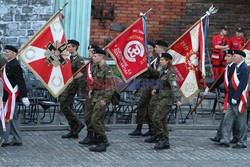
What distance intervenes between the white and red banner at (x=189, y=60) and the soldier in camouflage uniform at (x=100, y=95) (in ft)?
6.51

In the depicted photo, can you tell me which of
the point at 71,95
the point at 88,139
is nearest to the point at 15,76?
the point at 71,95

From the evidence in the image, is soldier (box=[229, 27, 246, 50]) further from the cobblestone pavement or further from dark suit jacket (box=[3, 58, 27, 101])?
dark suit jacket (box=[3, 58, 27, 101])

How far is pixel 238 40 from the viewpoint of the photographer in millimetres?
21828

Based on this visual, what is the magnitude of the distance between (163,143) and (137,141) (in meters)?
Answer: 0.85

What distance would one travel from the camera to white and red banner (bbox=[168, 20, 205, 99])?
16875mm

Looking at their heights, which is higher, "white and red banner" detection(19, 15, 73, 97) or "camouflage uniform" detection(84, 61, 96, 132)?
"white and red banner" detection(19, 15, 73, 97)

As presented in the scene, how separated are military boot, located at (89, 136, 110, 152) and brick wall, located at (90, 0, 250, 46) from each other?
21.5 ft

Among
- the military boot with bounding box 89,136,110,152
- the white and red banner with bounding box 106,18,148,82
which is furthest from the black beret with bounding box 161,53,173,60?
the military boot with bounding box 89,136,110,152

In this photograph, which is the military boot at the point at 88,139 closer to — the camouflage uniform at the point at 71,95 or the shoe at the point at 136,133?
the camouflage uniform at the point at 71,95

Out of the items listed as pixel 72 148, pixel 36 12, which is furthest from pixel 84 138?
pixel 36 12

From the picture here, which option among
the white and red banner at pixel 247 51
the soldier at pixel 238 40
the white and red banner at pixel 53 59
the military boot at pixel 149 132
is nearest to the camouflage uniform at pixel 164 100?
the military boot at pixel 149 132

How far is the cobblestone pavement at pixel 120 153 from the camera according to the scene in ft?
47.0

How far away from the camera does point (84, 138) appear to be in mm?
16219

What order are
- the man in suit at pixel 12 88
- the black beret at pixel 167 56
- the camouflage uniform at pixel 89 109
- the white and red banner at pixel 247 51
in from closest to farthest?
the man in suit at pixel 12 88
the camouflage uniform at pixel 89 109
the black beret at pixel 167 56
the white and red banner at pixel 247 51
